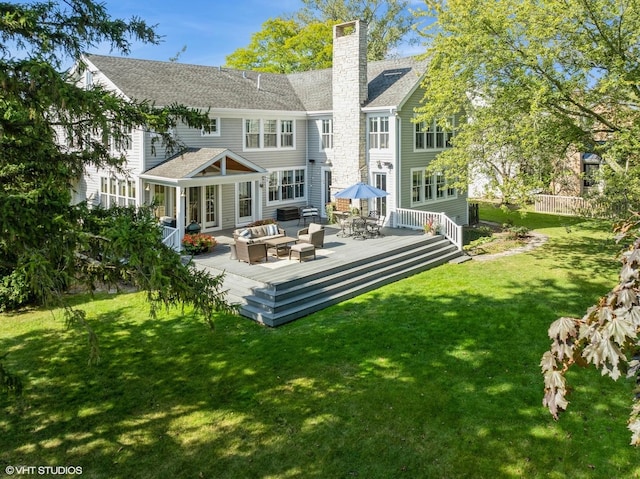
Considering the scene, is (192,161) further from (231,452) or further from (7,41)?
(231,452)

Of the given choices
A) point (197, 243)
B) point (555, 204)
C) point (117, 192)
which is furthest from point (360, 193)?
point (555, 204)

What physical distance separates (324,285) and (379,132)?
35.0ft

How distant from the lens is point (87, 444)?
26.0 feet

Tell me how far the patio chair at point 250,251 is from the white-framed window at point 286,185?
27.3ft

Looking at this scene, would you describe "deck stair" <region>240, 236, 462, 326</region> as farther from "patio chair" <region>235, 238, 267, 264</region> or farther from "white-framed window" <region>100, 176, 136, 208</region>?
"white-framed window" <region>100, 176, 136, 208</region>

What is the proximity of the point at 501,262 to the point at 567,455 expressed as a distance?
11904 mm

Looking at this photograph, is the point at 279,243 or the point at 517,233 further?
the point at 517,233

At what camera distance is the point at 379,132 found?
2303cm

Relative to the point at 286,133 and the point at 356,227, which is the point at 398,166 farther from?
the point at 286,133

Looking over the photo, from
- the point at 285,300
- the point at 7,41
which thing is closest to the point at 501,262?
the point at 285,300

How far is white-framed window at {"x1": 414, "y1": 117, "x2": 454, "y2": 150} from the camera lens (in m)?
23.6

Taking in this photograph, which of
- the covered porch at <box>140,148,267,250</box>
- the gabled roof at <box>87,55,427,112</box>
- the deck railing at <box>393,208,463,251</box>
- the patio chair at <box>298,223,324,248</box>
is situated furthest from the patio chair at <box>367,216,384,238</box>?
the gabled roof at <box>87,55,427,112</box>

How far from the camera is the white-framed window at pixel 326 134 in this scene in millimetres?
25312

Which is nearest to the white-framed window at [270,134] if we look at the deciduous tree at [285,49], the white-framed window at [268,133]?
the white-framed window at [268,133]
